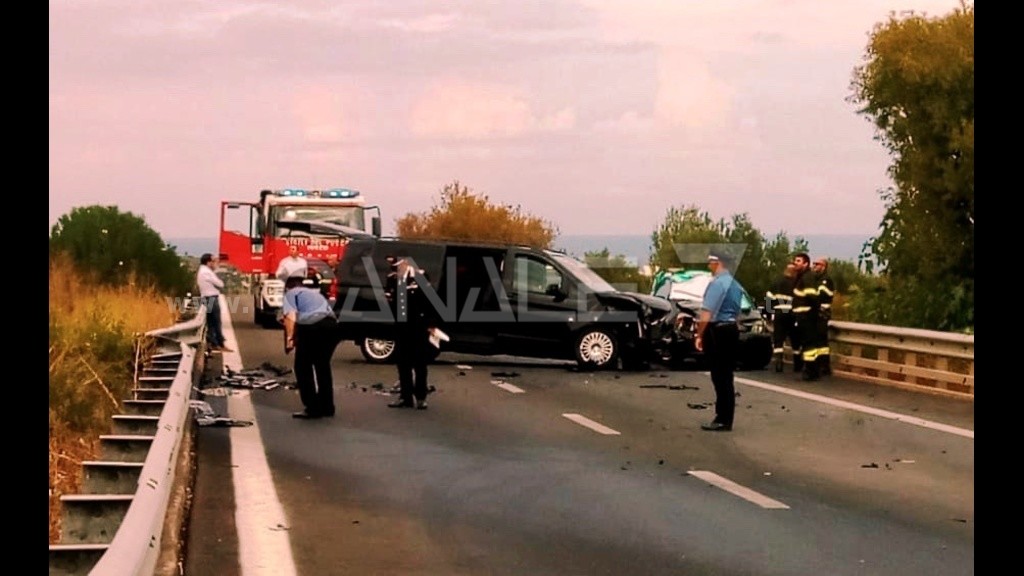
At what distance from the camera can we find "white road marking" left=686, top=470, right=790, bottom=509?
11688 mm

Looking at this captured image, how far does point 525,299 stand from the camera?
25.4 meters

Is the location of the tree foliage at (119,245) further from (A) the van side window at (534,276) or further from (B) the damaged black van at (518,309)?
(A) the van side window at (534,276)

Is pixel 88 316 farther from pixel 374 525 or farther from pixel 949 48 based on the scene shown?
pixel 949 48

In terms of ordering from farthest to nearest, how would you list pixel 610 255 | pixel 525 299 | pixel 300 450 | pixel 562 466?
1. pixel 610 255
2. pixel 525 299
3. pixel 300 450
4. pixel 562 466

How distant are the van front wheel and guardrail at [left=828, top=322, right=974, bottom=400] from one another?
10.4ft

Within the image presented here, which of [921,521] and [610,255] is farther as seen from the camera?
[610,255]

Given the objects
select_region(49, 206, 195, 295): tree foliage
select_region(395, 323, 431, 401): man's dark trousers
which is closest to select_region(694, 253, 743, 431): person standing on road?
select_region(395, 323, 431, 401): man's dark trousers

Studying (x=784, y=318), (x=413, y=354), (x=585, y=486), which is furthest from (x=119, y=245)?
(x=585, y=486)

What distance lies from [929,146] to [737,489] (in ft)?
107

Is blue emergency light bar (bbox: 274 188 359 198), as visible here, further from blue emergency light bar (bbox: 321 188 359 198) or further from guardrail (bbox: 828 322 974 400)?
guardrail (bbox: 828 322 974 400)

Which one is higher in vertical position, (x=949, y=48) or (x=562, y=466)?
(x=949, y=48)
